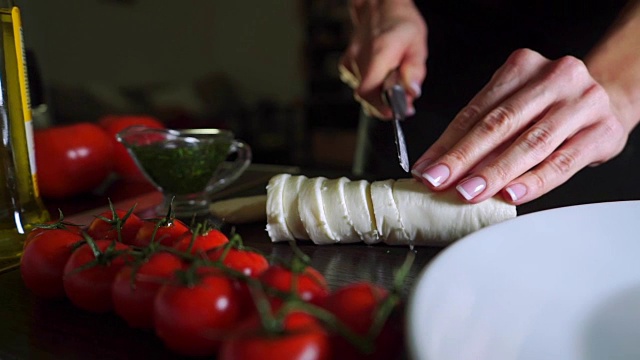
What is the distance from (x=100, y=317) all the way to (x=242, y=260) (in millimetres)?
188

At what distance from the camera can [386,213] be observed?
0.83 metres

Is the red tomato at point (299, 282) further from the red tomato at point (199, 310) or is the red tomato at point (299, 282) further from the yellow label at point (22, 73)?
the yellow label at point (22, 73)

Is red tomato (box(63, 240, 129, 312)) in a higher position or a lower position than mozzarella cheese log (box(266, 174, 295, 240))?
higher

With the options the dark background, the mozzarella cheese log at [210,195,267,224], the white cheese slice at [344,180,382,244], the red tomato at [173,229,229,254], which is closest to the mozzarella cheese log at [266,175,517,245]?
the white cheese slice at [344,180,382,244]

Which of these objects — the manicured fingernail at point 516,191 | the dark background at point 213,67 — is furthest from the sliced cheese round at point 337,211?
the dark background at point 213,67

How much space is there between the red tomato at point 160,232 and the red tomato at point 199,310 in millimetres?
165

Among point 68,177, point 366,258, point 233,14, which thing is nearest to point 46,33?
point 233,14

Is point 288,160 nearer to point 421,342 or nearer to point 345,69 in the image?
point 345,69

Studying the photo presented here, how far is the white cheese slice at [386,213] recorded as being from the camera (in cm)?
83

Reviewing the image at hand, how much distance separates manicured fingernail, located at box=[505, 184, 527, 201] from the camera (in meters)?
0.82

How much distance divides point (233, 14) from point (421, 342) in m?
3.54

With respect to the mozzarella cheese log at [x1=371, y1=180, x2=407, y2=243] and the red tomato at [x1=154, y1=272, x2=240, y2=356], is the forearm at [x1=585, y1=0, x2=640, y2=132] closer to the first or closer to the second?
the mozzarella cheese log at [x1=371, y1=180, x2=407, y2=243]

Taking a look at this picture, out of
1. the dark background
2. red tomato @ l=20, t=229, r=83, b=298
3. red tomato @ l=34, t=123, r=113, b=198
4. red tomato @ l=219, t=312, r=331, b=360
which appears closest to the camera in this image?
red tomato @ l=219, t=312, r=331, b=360

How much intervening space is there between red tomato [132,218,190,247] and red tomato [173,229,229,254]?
3 centimetres
